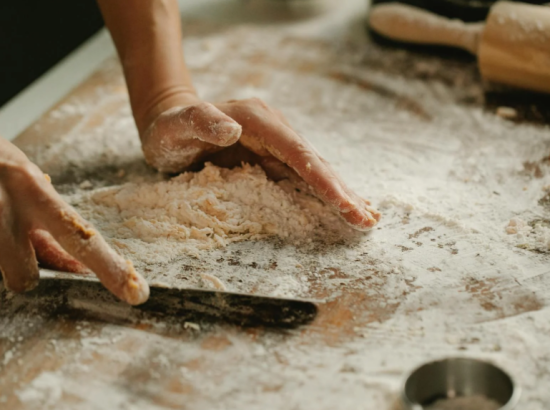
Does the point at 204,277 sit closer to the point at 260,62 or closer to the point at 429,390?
the point at 429,390

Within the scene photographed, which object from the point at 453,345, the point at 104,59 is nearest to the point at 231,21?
the point at 104,59

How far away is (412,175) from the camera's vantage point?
138 centimetres

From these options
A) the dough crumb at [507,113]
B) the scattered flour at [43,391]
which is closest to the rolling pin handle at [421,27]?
the dough crumb at [507,113]

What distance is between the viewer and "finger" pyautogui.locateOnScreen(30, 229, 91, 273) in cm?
104

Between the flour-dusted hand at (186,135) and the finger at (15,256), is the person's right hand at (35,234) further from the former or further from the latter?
the flour-dusted hand at (186,135)

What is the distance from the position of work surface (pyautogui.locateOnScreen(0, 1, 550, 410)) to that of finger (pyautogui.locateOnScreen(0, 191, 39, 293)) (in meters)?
0.05

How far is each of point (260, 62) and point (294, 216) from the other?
95 centimetres

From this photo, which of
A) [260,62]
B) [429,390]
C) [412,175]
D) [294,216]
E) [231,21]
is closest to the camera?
[429,390]

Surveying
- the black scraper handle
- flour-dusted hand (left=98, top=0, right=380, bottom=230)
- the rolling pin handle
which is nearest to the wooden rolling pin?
the rolling pin handle

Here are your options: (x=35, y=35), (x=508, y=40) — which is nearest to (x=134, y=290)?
(x=508, y=40)

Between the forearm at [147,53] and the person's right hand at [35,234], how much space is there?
17.6 inches

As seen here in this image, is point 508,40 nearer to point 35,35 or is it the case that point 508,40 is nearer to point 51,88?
point 51,88

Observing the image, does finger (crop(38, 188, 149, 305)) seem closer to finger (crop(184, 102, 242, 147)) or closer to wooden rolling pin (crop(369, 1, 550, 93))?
finger (crop(184, 102, 242, 147))

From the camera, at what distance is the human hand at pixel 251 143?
1146 mm
